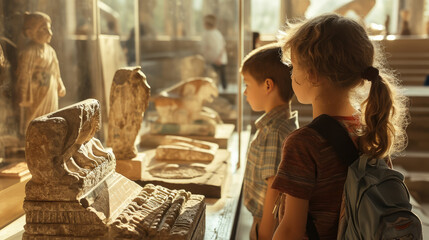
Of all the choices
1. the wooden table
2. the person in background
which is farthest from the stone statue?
the person in background

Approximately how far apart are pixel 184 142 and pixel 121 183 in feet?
7.16

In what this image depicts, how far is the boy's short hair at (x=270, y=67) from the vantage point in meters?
2.72

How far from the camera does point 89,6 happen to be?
450cm

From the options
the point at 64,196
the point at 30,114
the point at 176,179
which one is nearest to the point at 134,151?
the point at 176,179

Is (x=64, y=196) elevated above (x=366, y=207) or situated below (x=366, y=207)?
below

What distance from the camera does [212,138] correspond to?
17.7 feet

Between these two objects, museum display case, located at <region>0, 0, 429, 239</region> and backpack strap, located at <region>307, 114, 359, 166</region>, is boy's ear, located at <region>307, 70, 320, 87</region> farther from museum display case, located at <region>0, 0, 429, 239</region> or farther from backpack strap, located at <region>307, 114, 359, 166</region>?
museum display case, located at <region>0, 0, 429, 239</region>

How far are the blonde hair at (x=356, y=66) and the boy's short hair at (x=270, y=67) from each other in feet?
3.02

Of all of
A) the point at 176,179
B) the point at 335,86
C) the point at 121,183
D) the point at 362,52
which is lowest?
the point at 176,179

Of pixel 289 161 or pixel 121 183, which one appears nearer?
pixel 289 161

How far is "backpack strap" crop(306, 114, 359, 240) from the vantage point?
5.62 feet

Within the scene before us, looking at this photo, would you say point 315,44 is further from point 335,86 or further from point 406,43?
point 406,43

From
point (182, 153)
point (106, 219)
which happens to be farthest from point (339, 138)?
point (182, 153)

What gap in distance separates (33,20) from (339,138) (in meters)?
2.44
